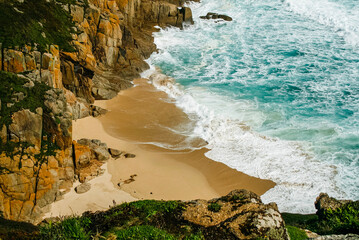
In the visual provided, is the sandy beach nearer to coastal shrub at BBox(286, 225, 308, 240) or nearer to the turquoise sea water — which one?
the turquoise sea water

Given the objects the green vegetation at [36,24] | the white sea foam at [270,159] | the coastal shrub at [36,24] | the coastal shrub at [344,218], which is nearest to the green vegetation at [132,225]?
the coastal shrub at [344,218]

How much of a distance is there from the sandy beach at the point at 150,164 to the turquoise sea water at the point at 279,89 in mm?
1183

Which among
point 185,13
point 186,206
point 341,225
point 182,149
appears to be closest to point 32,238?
point 186,206

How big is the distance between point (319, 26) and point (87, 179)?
38799mm

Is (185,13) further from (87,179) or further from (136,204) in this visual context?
(136,204)

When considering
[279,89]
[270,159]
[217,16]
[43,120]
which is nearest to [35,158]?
[43,120]

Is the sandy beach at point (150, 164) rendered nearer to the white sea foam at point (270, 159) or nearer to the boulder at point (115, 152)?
the boulder at point (115, 152)

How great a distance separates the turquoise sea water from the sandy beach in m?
1.18

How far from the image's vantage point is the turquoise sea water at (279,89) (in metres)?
18.9

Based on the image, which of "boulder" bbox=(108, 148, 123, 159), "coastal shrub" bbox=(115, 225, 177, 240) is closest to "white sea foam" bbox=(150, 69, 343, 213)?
"boulder" bbox=(108, 148, 123, 159)

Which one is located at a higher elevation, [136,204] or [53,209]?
[136,204]

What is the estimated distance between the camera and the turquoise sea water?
1886cm

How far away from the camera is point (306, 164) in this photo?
19094mm

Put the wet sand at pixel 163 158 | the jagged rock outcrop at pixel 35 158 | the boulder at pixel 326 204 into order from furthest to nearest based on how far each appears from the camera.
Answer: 1. the wet sand at pixel 163 158
2. the jagged rock outcrop at pixel 35 158
3. the boulder at pixel 326 204
